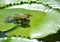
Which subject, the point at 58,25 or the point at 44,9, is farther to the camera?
the point at 44,9

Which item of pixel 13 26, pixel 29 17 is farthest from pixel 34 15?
pixel 13 26

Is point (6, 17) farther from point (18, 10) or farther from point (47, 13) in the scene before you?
point (47, 13)

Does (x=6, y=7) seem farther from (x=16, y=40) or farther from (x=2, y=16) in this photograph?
(x=16, y=40)

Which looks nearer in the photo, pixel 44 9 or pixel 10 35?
pixel 10 35

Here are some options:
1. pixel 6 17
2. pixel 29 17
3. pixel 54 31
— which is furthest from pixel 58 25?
pixel 6 17

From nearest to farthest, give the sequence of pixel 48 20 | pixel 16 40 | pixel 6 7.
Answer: pixel 16 40, pixel 48 20, pixel 6 7

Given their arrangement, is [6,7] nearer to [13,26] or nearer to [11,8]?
[11,8]

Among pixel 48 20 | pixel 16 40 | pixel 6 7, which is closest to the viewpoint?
pixel 16 40
